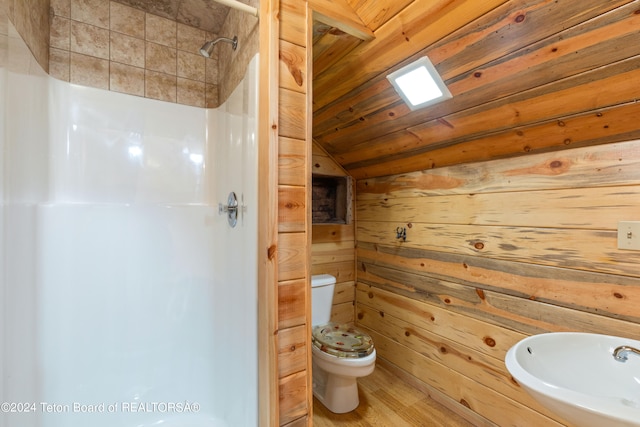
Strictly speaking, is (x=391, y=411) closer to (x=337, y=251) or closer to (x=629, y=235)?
(x=337, y=251)

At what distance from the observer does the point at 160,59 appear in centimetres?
160

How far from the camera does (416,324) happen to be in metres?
1.89

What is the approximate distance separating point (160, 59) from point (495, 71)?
1689mm

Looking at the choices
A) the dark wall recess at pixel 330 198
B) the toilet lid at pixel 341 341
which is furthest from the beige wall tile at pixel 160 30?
the toilet lid at pixel 341 341

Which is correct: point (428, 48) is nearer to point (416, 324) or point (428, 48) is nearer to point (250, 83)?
point (250, 83)

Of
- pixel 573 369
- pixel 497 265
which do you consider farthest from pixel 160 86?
pixel 573 369

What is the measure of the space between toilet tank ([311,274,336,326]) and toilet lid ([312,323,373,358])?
7 cm

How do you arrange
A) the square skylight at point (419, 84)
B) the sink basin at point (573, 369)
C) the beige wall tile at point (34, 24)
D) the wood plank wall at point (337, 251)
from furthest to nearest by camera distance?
the wood plank wall at point (337, 251) < the square skylight at point (419, 84) < the beige wall tile at point (34, 24) < the sink basin at point (573, 369)

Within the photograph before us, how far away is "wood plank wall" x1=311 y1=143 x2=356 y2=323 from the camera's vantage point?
7.22 feet

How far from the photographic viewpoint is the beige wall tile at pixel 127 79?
148cm

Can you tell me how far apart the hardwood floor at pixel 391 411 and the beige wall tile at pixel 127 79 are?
2094mm

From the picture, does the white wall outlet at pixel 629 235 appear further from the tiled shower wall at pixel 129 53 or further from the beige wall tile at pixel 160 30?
the beige wall tile at pixel 160 30

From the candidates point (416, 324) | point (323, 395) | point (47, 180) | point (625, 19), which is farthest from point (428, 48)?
point (323, 395)

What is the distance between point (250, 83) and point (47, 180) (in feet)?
3.52
